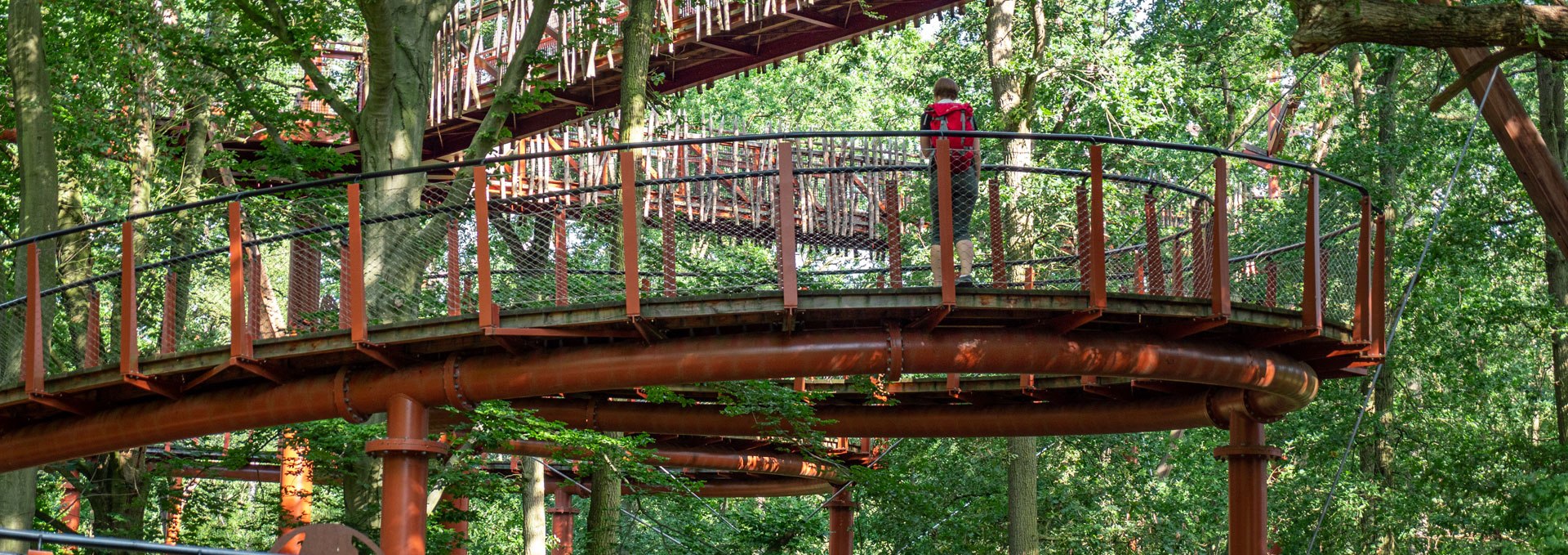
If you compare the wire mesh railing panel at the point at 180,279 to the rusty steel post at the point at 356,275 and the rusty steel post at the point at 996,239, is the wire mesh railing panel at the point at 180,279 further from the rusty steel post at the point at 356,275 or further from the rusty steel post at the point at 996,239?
the rusty steel post at the point at 996,239

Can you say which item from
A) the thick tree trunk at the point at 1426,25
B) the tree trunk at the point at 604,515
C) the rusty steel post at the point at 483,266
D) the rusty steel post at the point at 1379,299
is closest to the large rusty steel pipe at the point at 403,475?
the rusty steel post at the point at 483,266

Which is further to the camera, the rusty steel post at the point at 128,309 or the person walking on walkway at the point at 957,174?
the rusty steel post at the point at 128,309

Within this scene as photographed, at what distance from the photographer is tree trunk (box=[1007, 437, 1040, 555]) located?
17781 millimetres

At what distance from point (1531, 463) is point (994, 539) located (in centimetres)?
703

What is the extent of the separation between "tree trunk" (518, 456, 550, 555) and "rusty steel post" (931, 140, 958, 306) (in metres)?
12.6

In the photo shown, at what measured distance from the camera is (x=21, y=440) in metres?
13.2

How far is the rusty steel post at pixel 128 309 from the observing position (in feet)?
36.7

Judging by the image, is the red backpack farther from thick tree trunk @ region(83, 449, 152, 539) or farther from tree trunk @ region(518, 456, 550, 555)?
tree trunk @ region(518, 456, 550, 555)

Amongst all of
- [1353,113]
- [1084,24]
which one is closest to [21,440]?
[1084,24]

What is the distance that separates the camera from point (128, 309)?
11.2 m

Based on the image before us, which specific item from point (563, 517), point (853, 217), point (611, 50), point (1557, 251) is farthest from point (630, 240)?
point (563, 517)

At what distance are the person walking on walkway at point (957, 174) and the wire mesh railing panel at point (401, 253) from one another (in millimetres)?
4573

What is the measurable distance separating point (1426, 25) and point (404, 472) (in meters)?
8.04

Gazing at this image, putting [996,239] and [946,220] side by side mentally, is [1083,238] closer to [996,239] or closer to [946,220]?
[996,239]
